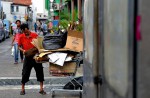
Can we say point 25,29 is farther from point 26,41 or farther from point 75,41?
point 75,41

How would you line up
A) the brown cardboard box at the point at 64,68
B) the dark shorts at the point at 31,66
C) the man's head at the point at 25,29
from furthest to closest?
the man's head at the point at 25,29 → the dark shorts at the point at 31,66 → the brown cardboard box at the point at 64,68

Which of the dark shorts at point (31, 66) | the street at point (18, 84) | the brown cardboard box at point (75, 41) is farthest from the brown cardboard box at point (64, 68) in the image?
the street at point (18, 84)

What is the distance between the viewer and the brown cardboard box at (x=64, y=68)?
21.2 feet

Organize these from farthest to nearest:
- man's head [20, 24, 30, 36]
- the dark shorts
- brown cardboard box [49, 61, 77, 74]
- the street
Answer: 1. the street
2. man's head [20, 24, 30, 36]
3. the dark shorts
4. brown cardboard box [49, 61, 77, 74]

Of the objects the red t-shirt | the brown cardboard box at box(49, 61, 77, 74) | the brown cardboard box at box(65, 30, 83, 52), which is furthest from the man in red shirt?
the brown cardboard box at box(65, 30, 83, 52)

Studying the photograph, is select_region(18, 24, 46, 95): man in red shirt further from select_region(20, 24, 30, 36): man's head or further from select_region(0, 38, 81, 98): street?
select_region(0, 38, 81, 98): street

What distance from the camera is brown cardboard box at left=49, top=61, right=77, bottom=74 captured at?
6.46 metres

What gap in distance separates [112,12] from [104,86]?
52 cm

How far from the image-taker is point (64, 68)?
21.4 feet

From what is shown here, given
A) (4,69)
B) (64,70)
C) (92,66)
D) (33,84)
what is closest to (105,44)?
(92,66)

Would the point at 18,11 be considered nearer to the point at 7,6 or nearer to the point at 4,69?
the point at 7,6

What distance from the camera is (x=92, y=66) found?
9.43 ft

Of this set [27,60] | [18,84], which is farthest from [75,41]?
[18,84]

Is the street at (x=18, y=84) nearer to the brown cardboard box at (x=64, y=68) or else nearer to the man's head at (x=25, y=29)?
the man's head at (x=25, y=29)
